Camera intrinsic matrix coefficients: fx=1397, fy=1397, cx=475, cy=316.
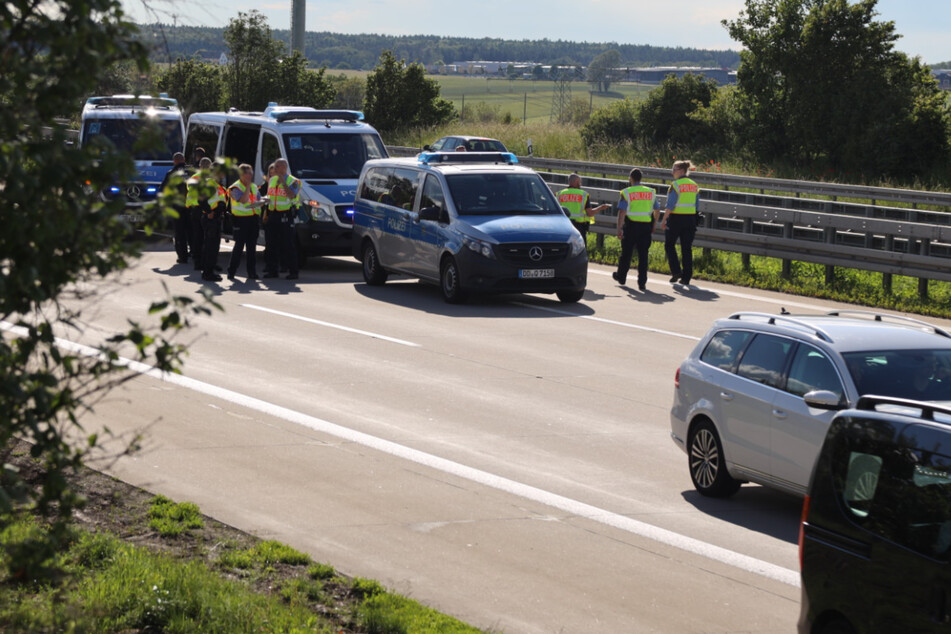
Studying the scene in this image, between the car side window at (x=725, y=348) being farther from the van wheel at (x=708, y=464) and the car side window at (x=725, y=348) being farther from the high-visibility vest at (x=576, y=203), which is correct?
the high-visibility vest at (x=576, y=203)

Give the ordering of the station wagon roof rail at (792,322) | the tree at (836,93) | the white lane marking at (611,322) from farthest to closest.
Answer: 1. the tree at (836,93)
2. the white lane marking at (611,322)
3. the station wagon roof rail at (792,322)

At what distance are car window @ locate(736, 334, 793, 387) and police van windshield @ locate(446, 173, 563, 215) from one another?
1031 centimetres

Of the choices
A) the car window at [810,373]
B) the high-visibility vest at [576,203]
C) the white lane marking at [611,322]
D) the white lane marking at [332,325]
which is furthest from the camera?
the high-visibility vest at [576,203]

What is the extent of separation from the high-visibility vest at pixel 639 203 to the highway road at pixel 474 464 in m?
3.24

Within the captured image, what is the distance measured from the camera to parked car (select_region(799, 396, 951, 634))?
5.01m

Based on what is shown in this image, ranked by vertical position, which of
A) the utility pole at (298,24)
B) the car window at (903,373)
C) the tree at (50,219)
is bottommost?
the car window at (903,373)

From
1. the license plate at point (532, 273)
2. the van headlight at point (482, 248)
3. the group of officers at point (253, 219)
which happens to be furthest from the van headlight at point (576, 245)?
the group of officers at point (253, 219)

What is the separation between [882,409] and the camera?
5543 millimetres

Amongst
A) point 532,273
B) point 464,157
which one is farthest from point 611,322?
point 464,157

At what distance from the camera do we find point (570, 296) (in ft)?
64.3

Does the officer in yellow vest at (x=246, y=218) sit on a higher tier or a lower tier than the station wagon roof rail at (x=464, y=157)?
lower

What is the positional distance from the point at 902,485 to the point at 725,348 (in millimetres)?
4537

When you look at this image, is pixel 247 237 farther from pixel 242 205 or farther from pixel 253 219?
pixel 242 205

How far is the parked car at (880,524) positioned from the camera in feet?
16.4
